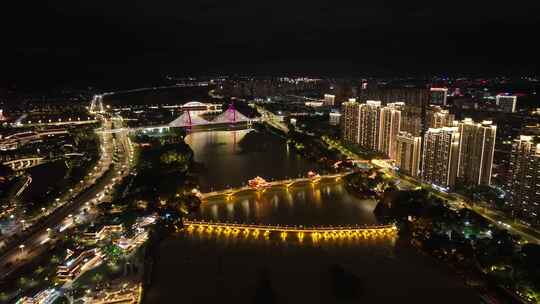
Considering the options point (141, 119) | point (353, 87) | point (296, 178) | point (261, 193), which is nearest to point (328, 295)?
point (261, 193)

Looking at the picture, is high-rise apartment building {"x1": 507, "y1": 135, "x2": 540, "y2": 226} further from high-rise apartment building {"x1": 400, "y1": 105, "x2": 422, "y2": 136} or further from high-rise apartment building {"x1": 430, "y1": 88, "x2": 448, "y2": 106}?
high-rise apartment building {"x1": 430, "y1": 88, "x2": 448, "y2": 106}

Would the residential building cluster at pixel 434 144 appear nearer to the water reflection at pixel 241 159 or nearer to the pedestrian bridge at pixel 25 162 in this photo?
the water reflection at pixel 241 159

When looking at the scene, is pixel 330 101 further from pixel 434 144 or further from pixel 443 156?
pixel 443 156

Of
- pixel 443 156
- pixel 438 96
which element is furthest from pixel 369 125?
pixel 438 96

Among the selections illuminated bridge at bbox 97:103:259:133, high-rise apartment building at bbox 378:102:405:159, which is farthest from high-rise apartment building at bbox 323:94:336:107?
high-rise apartment building at bbox 378:102:405:159

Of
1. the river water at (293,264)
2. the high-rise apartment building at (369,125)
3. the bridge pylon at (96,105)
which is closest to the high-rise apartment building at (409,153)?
the river water at (293,264)
